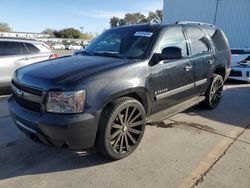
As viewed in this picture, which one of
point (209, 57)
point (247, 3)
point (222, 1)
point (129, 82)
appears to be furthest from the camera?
point (222, 1)

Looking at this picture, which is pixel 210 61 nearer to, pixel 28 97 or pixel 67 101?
pixel 67 101

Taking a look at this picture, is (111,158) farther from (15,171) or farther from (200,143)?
(200,143)

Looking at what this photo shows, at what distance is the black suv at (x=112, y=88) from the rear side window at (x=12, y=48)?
3.25 m

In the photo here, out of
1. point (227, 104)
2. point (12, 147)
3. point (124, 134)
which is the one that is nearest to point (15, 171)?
point (12, 147)

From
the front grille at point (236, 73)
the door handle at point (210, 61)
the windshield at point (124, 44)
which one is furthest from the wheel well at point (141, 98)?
the front grille at point (236, 73)

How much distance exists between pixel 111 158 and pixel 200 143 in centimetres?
153

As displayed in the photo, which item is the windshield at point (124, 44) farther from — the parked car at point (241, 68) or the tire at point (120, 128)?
the parked car at point (241, 68)

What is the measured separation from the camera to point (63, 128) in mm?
3025

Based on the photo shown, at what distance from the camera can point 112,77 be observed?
11.1ft

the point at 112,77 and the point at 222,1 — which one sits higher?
the point at 222,1

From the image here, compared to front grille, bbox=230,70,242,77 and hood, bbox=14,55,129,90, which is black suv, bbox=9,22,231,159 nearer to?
hood, bbox=14,55,129,90

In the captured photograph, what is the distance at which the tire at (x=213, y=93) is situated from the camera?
5.82 metres

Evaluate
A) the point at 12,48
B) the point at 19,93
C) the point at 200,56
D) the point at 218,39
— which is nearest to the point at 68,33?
the point at 12,48

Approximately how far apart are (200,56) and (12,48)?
4898 millimetres
